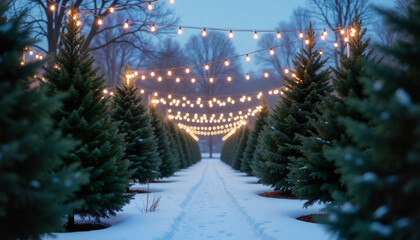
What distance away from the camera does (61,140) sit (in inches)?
133

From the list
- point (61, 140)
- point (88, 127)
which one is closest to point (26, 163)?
point (61, 140)

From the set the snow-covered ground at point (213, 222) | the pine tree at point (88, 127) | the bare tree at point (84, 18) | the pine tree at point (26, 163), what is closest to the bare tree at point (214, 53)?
the bare tree at point (84, 18)

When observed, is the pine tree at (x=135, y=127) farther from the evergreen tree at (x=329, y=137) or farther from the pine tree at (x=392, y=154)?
the pine tree at (x=392, y=154)

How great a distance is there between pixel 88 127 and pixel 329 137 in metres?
4.76

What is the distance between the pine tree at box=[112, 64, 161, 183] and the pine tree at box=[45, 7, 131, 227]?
4.84 metres

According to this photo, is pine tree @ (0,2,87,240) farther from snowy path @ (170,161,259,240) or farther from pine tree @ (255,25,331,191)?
pine tree @ (255,25,331,191)

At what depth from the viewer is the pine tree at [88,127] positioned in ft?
20.8

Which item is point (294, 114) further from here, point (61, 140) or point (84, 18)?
point (84, 18)

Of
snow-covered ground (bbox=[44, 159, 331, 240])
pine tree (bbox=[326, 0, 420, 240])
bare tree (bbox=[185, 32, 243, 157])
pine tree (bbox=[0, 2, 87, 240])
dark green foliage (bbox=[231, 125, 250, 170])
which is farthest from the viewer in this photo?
bare tree (bbox=[185, 32, 243, 157])

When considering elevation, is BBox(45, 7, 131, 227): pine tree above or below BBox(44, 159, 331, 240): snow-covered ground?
above

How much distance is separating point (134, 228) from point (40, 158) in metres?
3.66

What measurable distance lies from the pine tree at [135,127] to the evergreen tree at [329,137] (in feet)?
21.5

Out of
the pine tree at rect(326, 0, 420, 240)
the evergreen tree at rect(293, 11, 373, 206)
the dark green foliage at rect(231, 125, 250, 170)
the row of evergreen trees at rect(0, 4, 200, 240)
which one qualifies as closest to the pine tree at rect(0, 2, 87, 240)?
the row of evergreen trees at rect(0, 4, 200, 240)

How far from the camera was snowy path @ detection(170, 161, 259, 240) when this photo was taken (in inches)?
257
